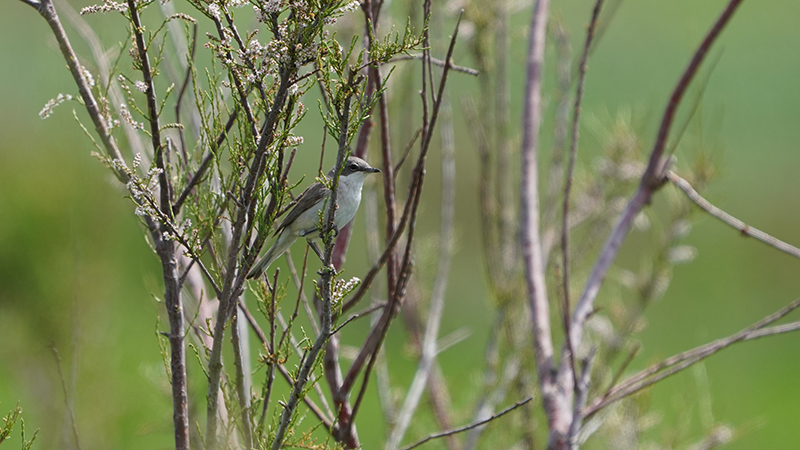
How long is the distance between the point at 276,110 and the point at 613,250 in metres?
1.14

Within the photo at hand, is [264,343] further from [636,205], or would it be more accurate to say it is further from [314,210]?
[314,210]

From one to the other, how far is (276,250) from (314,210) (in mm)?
345

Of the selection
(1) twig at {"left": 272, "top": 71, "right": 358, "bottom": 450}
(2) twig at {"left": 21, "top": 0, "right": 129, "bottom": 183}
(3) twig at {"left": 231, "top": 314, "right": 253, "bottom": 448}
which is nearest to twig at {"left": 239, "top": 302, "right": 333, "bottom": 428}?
(3) twig at {"left": 231, "top": 314, "right": 253, "bottom": 448}

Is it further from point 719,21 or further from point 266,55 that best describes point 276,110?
point 719,21

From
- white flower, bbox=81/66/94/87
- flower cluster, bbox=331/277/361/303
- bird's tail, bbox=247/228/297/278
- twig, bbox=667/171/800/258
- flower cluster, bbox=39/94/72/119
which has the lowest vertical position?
twig, bbox=667/171/800/258

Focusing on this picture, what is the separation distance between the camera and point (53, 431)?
7.86ft

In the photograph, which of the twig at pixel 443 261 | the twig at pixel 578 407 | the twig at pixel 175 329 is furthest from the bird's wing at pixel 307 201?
the twig at pixel 578 407

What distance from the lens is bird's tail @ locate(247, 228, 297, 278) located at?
2051mm

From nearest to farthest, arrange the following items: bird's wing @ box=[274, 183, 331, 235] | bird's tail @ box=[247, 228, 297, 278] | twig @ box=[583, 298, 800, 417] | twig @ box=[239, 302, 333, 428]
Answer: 1. twig @ box=[239, 302, 333, 428]
2. twig @ box=[583, 298, 800, 417]
3. bird's tail @ box=[247, 228, 297, 278]
4. bird's wing @ box=[274, 183, 331, 235]

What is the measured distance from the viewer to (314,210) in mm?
2475

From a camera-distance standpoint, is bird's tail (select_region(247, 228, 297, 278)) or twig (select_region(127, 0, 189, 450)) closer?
twig (select_region(127, 0, 189, 450))

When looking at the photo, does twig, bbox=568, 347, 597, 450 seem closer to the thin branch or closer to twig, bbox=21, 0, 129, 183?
the thin branch

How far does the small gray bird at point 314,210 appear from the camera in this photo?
7.02 ft

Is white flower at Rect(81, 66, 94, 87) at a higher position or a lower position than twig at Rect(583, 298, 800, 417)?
higher
